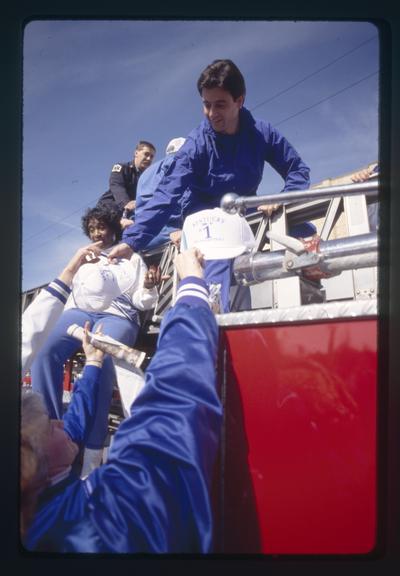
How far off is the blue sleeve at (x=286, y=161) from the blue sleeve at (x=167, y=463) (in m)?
0.45

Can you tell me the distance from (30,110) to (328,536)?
4.02 feet

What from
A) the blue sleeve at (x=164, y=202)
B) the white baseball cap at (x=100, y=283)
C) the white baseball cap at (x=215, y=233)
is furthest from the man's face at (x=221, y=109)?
the white baseball cap at (x=100, y=283)

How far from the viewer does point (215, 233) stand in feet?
4.06

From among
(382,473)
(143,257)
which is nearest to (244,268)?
(143,257)

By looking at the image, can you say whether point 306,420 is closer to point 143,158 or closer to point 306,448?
point 306,448

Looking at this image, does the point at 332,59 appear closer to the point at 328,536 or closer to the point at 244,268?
the point at 244,268

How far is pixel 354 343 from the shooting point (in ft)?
3.55

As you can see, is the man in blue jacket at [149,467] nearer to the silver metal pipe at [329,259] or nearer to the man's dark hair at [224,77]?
the silver metal pipe at [329,259]

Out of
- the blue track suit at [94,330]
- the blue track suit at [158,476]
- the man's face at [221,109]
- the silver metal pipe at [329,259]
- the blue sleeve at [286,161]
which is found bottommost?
the blue track suit at [158,476]

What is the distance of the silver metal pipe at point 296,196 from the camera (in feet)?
3.75

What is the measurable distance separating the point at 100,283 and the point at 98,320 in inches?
3.9

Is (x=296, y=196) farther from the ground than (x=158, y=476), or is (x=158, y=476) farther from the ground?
(x=296, y=196)

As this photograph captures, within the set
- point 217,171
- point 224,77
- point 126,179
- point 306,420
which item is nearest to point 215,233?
point 217,171

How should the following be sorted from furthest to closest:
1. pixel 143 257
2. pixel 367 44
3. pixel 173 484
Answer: pixel 143 257
pixel 367 44
pixel 173 484
